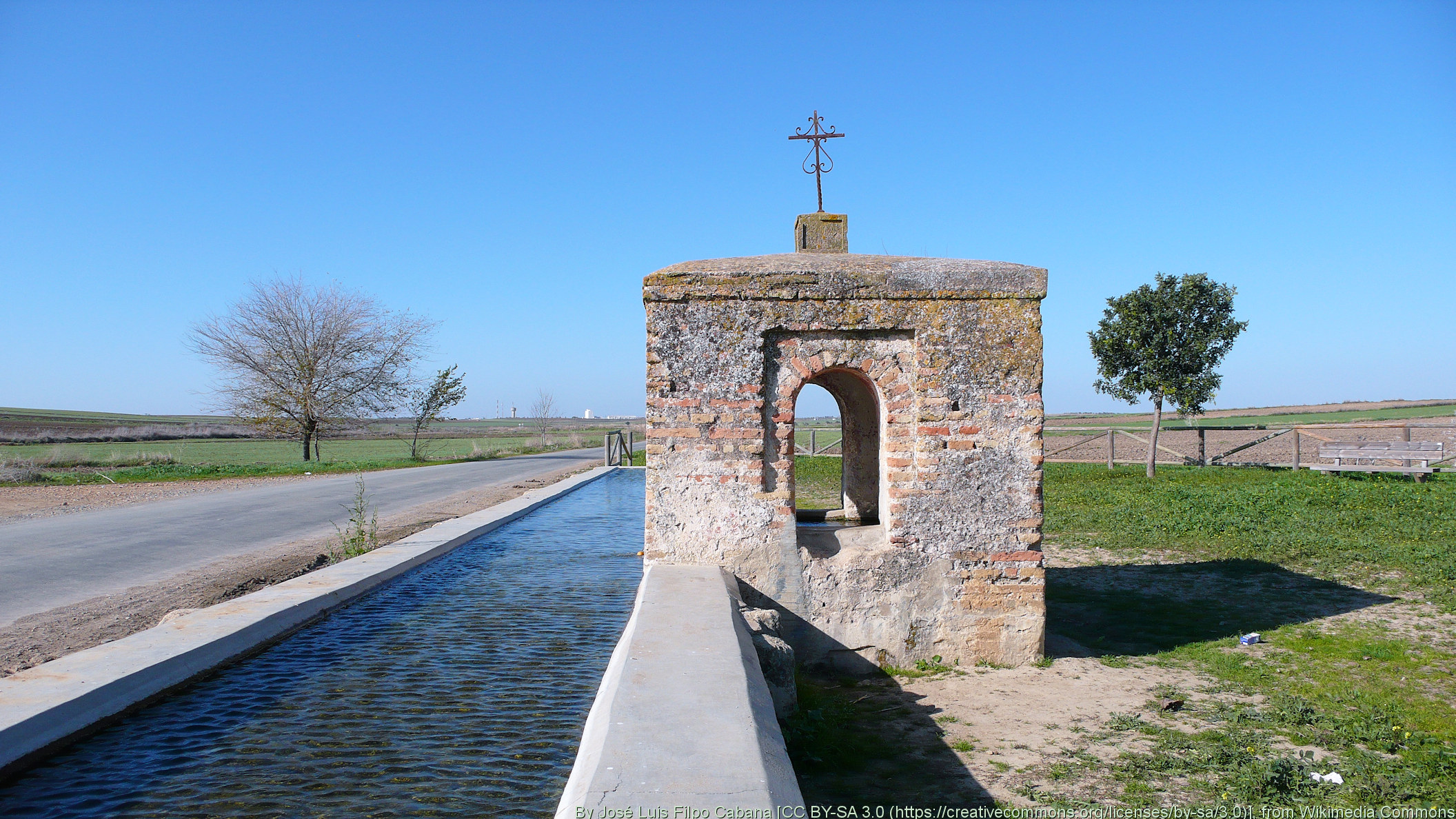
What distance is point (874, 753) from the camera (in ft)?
13.2

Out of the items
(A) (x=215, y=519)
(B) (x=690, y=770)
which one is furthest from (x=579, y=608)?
(A) (x=215, y=519)

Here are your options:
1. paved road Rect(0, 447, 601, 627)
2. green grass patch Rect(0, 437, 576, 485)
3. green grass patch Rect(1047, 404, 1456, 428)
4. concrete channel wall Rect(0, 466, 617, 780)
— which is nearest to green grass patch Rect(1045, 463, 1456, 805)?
concrete channel wall Rect(0, 466, 617, 780)

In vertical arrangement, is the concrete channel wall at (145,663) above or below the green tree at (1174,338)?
below

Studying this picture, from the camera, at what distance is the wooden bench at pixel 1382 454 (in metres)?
16.3

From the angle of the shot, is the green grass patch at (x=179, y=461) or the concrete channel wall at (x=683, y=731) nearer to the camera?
the concrete channel wall at (x=683, y=731)

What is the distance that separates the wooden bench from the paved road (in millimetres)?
19708

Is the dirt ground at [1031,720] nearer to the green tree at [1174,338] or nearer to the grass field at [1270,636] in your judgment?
the grass field at [1270,636]

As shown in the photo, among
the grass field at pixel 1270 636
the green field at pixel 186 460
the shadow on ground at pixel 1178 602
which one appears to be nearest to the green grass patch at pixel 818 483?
the shadow on ground at pixel 1178 602

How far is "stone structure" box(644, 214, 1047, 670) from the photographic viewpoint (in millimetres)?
5406

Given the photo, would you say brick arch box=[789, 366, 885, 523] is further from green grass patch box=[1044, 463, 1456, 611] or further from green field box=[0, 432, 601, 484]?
green field box=[0, 432, 601, 484]

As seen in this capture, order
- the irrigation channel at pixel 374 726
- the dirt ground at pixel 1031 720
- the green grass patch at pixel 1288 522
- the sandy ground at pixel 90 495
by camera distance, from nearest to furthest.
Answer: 1. the irrigation channel at pixel 374 726
2. the dirt ground at pixel 1031 720
3. the green grass patch at pixel 1288 522
4. the sandy ground at pixel 90 495

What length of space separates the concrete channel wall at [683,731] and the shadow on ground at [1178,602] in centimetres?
332

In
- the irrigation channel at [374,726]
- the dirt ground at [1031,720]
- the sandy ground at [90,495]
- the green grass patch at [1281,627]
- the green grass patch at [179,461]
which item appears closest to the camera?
the irrigation channel at [374,726]

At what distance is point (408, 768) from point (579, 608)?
9.75 feet
